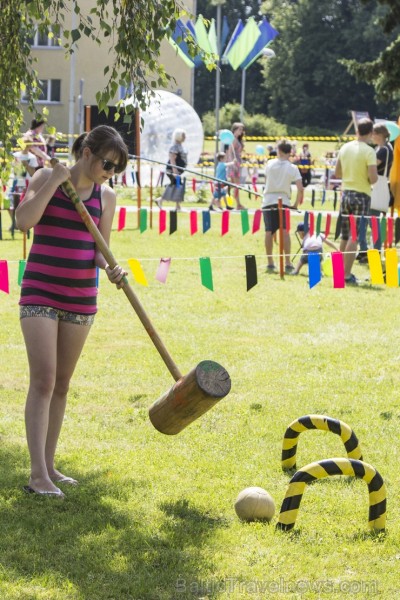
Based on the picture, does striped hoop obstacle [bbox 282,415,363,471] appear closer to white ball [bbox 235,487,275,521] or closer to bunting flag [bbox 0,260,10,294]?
white ball [bbox 235,487,275,521]

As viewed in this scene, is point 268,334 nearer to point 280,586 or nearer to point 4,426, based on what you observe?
point 4,426

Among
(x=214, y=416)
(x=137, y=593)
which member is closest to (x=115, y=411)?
(x=214, y=416)

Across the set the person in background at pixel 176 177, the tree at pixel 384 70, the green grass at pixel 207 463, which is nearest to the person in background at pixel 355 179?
the green grass at pixel 207 463

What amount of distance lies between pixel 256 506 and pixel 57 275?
147 cm

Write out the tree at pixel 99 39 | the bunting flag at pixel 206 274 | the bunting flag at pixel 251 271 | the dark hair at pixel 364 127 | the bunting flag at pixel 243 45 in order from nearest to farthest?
the tree at pixel 99 39 < the bunting flag at pixel 206 274 < the bunting flag at pixel 251 271 < the dark hair at pixel 364 127 < the bunting flag at pixel 243 45

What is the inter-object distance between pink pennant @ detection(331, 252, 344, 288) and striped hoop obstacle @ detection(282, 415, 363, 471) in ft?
13.5

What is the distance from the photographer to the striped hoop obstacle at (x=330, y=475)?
4.75 metres

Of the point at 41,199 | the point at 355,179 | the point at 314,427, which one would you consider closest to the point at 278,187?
the point at 355,179

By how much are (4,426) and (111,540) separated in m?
2.13

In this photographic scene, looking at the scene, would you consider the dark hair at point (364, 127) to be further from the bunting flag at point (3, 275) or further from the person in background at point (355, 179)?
the bunting flag at point (3, 275)

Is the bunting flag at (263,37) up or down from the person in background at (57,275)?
up

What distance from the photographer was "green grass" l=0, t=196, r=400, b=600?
14.5 ft

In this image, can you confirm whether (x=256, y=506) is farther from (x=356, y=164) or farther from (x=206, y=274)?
(x=356, y=164)

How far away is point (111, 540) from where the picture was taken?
188 inches
